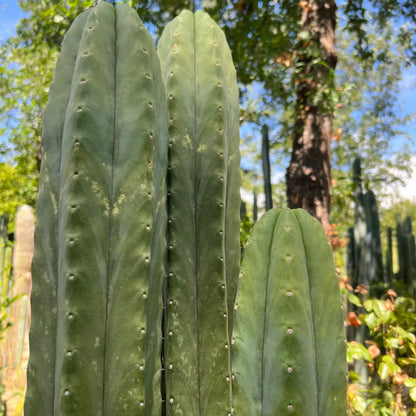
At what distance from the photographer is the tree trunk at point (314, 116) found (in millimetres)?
4359

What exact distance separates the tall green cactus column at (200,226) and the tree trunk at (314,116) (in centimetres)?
248

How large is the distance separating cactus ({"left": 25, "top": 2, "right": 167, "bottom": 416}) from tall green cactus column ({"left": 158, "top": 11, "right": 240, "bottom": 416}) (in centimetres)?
9

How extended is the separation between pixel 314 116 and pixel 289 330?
350 centimetres

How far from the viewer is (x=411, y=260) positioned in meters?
9.11

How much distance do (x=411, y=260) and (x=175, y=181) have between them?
8.37 meters

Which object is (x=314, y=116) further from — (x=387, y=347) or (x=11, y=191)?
(x=11, y=191)

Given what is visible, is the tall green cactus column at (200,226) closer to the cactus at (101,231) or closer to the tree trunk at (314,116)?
the cactus at (101,231)

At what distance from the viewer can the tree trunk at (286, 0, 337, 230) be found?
4359mm

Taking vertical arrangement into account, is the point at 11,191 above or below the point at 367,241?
above

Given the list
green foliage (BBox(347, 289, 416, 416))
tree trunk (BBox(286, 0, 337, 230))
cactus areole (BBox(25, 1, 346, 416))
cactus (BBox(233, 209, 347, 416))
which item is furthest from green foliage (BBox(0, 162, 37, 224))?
cactus (BBox(233, 209, 347, 416))

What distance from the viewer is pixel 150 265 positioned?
60.9 inches

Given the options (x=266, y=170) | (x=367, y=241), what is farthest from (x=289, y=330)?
(x=367, y=241)

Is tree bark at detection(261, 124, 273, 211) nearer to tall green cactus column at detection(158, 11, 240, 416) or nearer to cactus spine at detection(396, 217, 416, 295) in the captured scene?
tall green cactus column at detection(158, 11, 240, 416)

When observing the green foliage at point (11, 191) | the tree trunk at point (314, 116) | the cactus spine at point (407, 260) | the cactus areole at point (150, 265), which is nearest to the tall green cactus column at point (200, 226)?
the cactus areole at point (150, 265)
